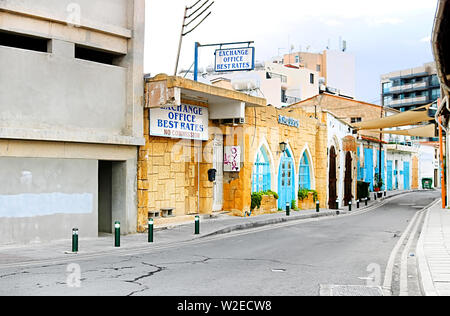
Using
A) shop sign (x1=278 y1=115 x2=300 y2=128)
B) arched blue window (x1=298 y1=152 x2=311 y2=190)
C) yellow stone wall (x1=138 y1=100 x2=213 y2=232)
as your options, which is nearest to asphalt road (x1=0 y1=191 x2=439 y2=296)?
yellow stone wall (x1=138 y1=100 x2=213 y2=232)

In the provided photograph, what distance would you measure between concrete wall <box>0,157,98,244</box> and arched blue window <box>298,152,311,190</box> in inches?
636

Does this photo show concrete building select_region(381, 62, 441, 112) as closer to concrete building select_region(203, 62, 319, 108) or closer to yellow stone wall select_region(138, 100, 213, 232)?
concrete building select_region(203, 62, 319, 108)

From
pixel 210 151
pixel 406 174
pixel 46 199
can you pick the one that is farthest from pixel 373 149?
pixel 46 199

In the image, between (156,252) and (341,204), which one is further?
(341,204)

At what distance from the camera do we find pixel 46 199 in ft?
44.7

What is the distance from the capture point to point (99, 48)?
50.3 ft

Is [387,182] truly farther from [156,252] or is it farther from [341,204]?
[156,252]

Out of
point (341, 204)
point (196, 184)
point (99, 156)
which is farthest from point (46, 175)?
point (341, 204)

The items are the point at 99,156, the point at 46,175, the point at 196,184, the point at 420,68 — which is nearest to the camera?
the point at 46,175

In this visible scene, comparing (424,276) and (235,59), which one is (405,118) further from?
(424,276)

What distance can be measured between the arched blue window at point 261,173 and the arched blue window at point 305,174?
4658 mm

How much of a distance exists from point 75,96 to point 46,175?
8.09 ft

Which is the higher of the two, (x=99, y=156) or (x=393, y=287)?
(x=99, y=156)

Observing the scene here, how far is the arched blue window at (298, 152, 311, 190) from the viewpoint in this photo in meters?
28.9
